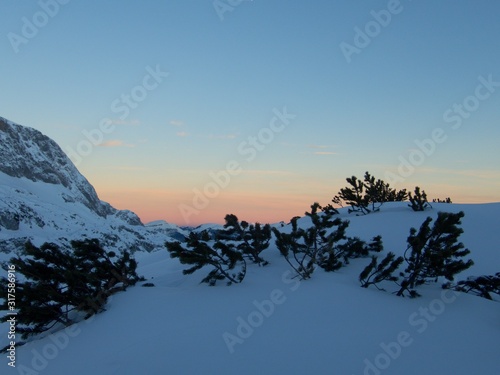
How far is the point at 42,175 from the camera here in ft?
208

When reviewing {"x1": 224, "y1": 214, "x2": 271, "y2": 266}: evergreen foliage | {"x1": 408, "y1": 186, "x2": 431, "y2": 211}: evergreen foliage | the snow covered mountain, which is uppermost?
{"x1": 408, "y1": 186, "x2": 431, "y2": 211}: evergreen foliage

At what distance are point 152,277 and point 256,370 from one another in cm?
530

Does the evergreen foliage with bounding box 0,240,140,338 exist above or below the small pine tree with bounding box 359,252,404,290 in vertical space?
below

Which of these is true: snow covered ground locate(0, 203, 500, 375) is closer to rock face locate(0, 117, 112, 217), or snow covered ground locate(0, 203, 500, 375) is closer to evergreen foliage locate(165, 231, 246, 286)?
evergreen foliage locate(165, 231, 246, 286)

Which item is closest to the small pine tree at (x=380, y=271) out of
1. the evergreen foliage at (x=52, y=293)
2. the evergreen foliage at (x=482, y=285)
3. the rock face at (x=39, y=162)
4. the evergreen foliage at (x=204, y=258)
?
the evergreen foliage at (x=482, y=285)

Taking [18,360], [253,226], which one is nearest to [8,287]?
[18,360]

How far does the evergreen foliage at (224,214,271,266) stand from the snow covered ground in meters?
1.19

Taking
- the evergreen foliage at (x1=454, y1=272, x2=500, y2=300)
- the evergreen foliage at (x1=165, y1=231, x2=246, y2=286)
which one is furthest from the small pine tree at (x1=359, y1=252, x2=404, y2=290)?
the evergreen foliage at (x1=165, y1=231, x2=246, y2=286)

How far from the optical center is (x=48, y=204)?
4512cm

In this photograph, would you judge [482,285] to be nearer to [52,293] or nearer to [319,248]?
[319,248]

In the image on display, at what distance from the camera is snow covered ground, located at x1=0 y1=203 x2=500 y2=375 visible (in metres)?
4.47

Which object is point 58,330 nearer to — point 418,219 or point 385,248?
point 385,248

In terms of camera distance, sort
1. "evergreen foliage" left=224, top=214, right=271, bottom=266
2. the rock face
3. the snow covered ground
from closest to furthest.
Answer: the snow covered ground → "evergreen foliage" left=224, top=214, right=271, bottom=266 → the rock face

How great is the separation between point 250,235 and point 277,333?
159 inches
